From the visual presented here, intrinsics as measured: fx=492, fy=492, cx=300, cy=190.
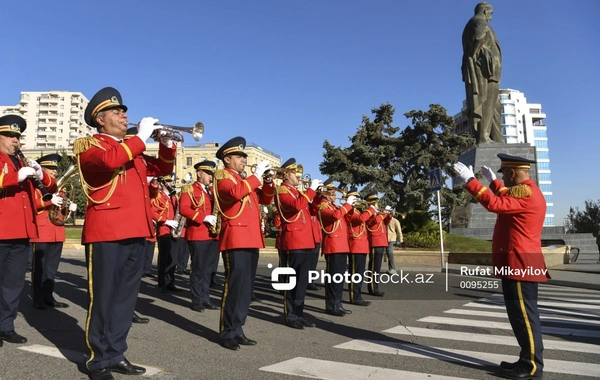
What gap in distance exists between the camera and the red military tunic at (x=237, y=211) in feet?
17.7

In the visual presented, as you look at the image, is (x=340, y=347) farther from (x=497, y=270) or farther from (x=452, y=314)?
(x=452, y=314)

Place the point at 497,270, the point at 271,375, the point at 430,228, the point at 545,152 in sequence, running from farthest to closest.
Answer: the point at 545,152 → the point at 430,228 → the point at 497,270 → the point at 271,375

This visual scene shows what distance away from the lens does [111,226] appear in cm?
419

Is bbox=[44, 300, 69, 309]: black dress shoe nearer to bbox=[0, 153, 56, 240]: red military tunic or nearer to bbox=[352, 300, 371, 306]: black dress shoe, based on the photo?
bbox=[0, 153, 56, 240]: red military tunic

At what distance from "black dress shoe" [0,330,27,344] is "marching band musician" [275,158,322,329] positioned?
3131 millimetres

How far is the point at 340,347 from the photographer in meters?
5.30

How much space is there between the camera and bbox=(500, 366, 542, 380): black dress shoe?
426 centimetres

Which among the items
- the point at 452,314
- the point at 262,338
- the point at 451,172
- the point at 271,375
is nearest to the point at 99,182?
the point at 271,375

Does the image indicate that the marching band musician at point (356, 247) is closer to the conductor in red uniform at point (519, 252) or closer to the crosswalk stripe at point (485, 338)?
the crosswalk stripe at point (485, 338)

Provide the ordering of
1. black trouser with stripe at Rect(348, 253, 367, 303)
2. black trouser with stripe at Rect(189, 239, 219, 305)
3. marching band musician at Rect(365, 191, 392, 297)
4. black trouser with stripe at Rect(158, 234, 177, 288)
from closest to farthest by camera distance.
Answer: black trouser with stripe at Rect(189, 239, 219, 305)
black trouser with stripe at Rect(348, 253, 367, 303)
black trouser with stripe at Rect(158, 234, 177, 288)
marching band musician at Rect(365, 191, 392, 297)

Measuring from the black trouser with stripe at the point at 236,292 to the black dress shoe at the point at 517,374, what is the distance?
2.63 metres

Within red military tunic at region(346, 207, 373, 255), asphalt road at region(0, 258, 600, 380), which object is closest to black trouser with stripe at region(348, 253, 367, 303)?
red military tunic at region(346, 207, 373, 255)

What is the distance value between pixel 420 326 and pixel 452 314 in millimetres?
1316

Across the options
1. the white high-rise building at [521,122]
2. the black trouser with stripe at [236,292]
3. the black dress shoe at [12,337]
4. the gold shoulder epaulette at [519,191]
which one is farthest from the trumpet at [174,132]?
the white high-rise building at [521,122]
